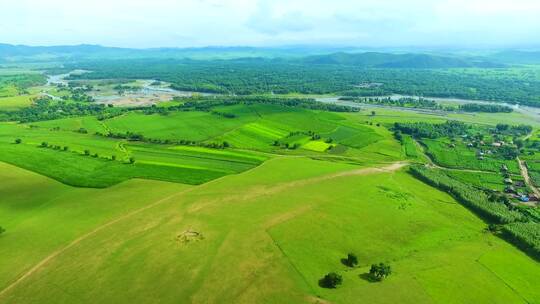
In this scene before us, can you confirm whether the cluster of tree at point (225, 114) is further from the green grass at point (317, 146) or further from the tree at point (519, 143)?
the tree at point (519, 143)

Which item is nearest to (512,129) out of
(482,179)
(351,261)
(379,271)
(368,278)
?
(482,179)

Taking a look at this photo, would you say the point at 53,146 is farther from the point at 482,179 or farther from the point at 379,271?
the point at 482,179

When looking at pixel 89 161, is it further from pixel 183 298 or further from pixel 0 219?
pixel 183 298

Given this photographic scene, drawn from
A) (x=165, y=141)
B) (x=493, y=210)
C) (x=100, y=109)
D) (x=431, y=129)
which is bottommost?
(x=493, y=210)

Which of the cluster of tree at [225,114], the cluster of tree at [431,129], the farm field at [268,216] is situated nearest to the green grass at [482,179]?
A: the farm field at [268,216]

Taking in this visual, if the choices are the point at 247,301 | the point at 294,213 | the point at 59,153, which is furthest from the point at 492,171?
the point at 59,153

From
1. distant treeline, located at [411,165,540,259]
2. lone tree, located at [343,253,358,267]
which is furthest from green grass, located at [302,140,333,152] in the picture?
lone tree, located at [343,253,358,267]
